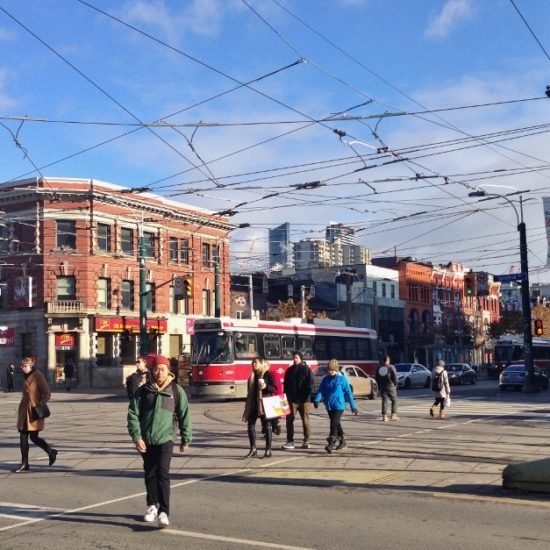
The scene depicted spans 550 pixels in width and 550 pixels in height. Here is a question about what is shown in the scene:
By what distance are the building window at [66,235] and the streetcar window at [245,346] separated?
74.6 ft

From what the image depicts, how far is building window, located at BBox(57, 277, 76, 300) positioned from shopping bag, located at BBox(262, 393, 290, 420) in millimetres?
38834

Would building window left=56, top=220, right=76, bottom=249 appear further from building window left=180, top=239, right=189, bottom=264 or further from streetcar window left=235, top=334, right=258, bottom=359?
streetcar window left=235, top=334, right=258, bottom=359

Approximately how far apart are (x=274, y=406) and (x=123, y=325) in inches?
1572

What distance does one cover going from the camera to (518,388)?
39.2 meters

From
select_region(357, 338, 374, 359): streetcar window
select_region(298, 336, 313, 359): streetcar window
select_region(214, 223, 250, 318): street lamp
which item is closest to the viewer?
select_region(298, 336, 313, 359): streetcar window

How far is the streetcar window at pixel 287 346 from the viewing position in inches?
1292

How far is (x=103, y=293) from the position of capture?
52312 mm

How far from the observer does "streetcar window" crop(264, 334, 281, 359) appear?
3203 centimetres

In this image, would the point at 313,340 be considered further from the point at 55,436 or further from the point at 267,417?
the point at 267,417

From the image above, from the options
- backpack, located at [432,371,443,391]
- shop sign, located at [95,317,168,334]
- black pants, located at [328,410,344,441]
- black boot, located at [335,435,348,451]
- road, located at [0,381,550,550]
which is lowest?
road, located at [0,381,550,550]

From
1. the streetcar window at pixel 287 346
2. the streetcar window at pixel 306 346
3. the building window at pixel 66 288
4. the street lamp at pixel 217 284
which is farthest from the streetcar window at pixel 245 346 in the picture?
the building window at pixel 66 288

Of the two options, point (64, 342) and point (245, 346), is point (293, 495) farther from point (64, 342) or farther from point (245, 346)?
point (64, 342)

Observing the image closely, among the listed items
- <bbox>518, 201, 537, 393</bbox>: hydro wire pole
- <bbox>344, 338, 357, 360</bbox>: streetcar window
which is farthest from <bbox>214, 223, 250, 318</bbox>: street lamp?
<bbox>518, 201, 537, 393</bbox>: hydro wire pole

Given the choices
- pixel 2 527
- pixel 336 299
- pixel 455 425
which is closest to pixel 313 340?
pixel 455 425
